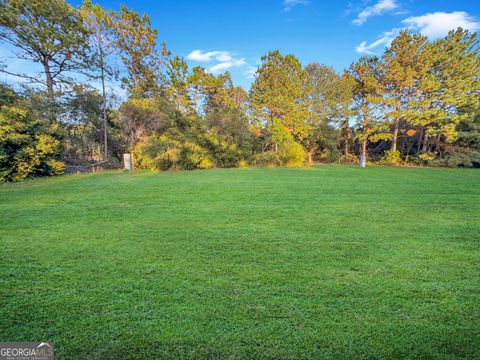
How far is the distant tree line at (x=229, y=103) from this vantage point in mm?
11211

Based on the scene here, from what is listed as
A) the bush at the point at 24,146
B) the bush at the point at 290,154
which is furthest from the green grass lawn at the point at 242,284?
the bush at the point at 290,154

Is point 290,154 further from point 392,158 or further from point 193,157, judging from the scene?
point 392,158

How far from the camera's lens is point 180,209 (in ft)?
12.9

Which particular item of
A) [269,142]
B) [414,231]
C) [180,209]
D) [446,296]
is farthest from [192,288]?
[269,142]

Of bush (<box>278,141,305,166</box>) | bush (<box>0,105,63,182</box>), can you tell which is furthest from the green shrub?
bush (<box>0,105,63,182</box>)

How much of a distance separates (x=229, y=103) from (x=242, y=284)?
50.0ft

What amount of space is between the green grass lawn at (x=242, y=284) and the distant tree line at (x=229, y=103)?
832cm

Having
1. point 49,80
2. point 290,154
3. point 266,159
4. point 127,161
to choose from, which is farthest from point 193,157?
point 49,80

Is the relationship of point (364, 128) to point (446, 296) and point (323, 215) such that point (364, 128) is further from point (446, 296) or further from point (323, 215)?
point (446, 296)

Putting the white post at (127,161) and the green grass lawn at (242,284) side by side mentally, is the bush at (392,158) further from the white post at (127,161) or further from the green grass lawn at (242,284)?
the white post at (127,161)

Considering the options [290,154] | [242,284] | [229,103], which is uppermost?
[229,103]

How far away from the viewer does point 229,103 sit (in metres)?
15.7

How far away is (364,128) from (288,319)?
18226mm

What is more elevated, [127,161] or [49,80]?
[49,80]
